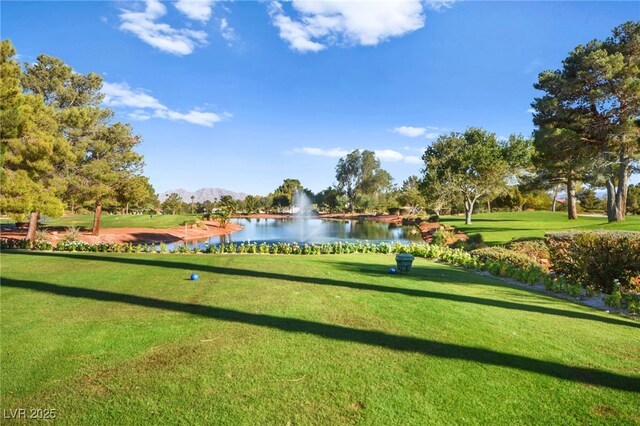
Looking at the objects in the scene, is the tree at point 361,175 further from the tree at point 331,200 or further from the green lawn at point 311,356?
the green lawn at point 311,356

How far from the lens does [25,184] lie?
1266cm

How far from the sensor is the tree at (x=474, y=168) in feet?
129

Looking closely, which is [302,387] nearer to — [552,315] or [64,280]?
[552,315]

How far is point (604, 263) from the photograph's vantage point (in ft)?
32.2

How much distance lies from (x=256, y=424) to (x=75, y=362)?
2592 millimetres

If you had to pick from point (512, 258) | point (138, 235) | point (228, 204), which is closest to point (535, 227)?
point (512, 258)

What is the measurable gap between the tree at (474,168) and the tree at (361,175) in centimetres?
5372

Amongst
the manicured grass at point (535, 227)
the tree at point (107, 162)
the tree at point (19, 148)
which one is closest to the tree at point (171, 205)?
the tree at point (107, 162)

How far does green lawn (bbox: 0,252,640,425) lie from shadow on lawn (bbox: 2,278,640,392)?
25 mm

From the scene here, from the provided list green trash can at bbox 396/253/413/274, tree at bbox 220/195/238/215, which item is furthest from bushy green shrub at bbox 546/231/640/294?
tree at bbox 220/195/238/215

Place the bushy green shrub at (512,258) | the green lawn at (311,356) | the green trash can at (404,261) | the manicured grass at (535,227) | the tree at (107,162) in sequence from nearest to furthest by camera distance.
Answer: the green lawn at (311,356)
the green trash can at (404,261)
the bushy green shrub at (512,258)
the manicured grass at (535,227)
the tree at (107,162)

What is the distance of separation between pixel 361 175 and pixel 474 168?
61.7 m

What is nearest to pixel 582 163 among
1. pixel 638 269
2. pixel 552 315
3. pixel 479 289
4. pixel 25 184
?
pixel 638 269

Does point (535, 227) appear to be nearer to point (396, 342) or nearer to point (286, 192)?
point (396, 342)
